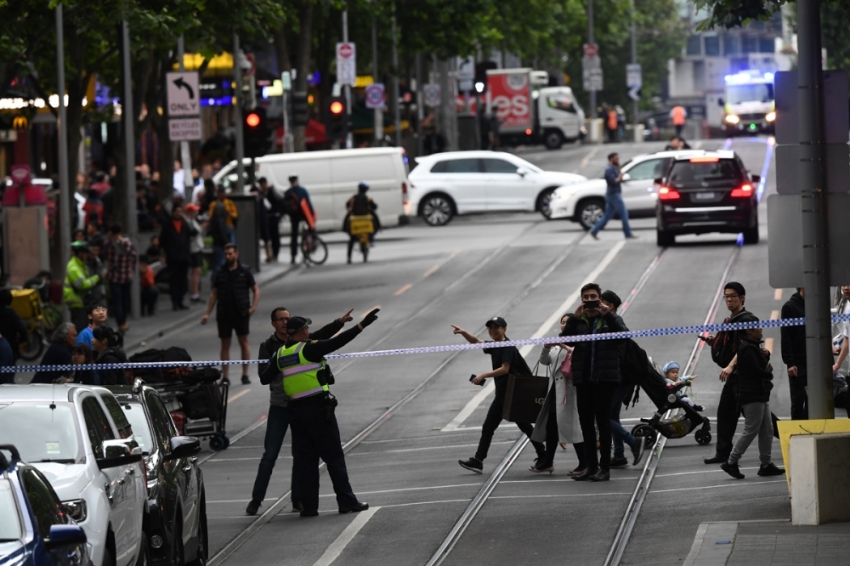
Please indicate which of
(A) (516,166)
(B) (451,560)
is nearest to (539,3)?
(A) (516,166)

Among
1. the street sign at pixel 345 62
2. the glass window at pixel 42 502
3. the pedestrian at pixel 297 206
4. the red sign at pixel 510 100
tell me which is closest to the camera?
the glass window at pixel 42 502

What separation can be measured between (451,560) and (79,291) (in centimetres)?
1323

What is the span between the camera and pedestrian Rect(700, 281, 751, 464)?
47.3 feet

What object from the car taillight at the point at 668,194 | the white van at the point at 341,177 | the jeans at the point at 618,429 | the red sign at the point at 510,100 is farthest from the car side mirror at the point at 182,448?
the red sign at the point at 510,100

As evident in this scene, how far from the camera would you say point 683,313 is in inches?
978

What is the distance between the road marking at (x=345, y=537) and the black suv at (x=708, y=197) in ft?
60.6

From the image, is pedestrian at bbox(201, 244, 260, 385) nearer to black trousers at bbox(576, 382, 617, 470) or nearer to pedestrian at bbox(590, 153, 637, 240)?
black trousers at bbox(576, 382, 617, 470)

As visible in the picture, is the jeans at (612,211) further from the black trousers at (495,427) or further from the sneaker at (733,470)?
the sneaker at (733,470)

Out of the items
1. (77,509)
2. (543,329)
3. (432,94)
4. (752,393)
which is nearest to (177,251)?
(543,329)

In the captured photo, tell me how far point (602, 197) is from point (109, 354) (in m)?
22.3

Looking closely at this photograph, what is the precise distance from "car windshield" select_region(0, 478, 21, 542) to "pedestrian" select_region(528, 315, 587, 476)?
25.2 ft

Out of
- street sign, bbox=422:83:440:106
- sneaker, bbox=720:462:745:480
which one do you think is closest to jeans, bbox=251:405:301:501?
sneaker, bbox=720:462:745:480

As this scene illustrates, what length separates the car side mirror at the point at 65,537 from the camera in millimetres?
7531

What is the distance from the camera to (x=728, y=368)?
14.4 m
